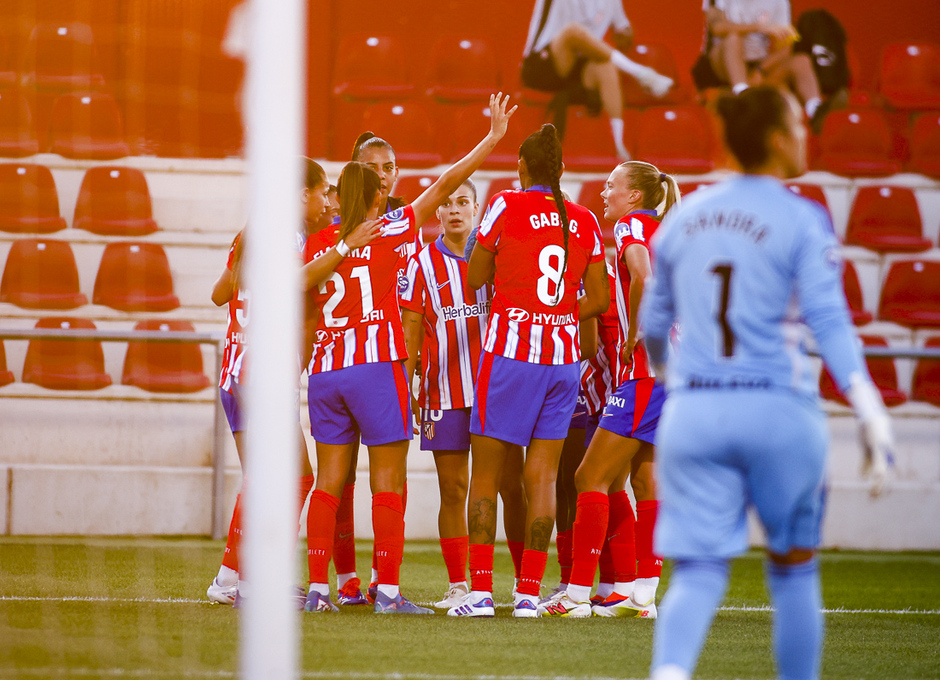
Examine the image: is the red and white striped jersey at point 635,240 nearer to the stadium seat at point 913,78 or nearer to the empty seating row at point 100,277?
the empty seating row at point 100,277

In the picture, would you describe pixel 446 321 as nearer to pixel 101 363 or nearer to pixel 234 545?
pixel 234 545

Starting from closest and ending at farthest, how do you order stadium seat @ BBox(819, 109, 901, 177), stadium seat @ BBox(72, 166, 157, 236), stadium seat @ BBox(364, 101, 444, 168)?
stadium seat @ BBox(72, 166, 157, 236)
stadium seat @ BBox(364, 101, 444, 168)
stadium seat @ BBox(819, 109, 901, 177)

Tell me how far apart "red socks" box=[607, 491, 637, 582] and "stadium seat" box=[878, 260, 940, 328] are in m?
4.56

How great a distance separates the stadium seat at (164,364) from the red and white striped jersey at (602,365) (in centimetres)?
316

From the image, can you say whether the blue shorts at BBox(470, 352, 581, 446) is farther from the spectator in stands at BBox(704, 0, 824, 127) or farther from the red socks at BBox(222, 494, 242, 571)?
the spectator in stands at BBox(704, 0, 824, 127)

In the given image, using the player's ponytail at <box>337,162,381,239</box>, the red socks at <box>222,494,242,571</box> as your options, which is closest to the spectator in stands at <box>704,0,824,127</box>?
the player's ponytail at <box>337,162,381,239</box>

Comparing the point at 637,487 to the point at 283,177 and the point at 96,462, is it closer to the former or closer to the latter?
the point at 283,177

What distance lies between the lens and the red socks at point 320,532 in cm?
429

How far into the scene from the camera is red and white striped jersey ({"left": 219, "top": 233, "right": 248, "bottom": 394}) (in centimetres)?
451

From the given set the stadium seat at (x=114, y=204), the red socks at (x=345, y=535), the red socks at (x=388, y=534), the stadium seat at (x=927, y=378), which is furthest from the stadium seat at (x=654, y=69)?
the red socks at (x=388, y=534)

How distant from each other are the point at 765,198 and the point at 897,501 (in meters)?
5.56

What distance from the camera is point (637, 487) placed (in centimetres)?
478

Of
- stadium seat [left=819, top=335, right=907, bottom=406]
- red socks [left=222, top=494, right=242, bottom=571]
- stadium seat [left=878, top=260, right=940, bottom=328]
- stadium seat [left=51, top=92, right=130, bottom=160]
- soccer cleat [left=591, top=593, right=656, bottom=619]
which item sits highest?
stadium seat [left=51, top=92, right=130, bottom=160]

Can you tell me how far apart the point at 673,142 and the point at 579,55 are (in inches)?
40.7
